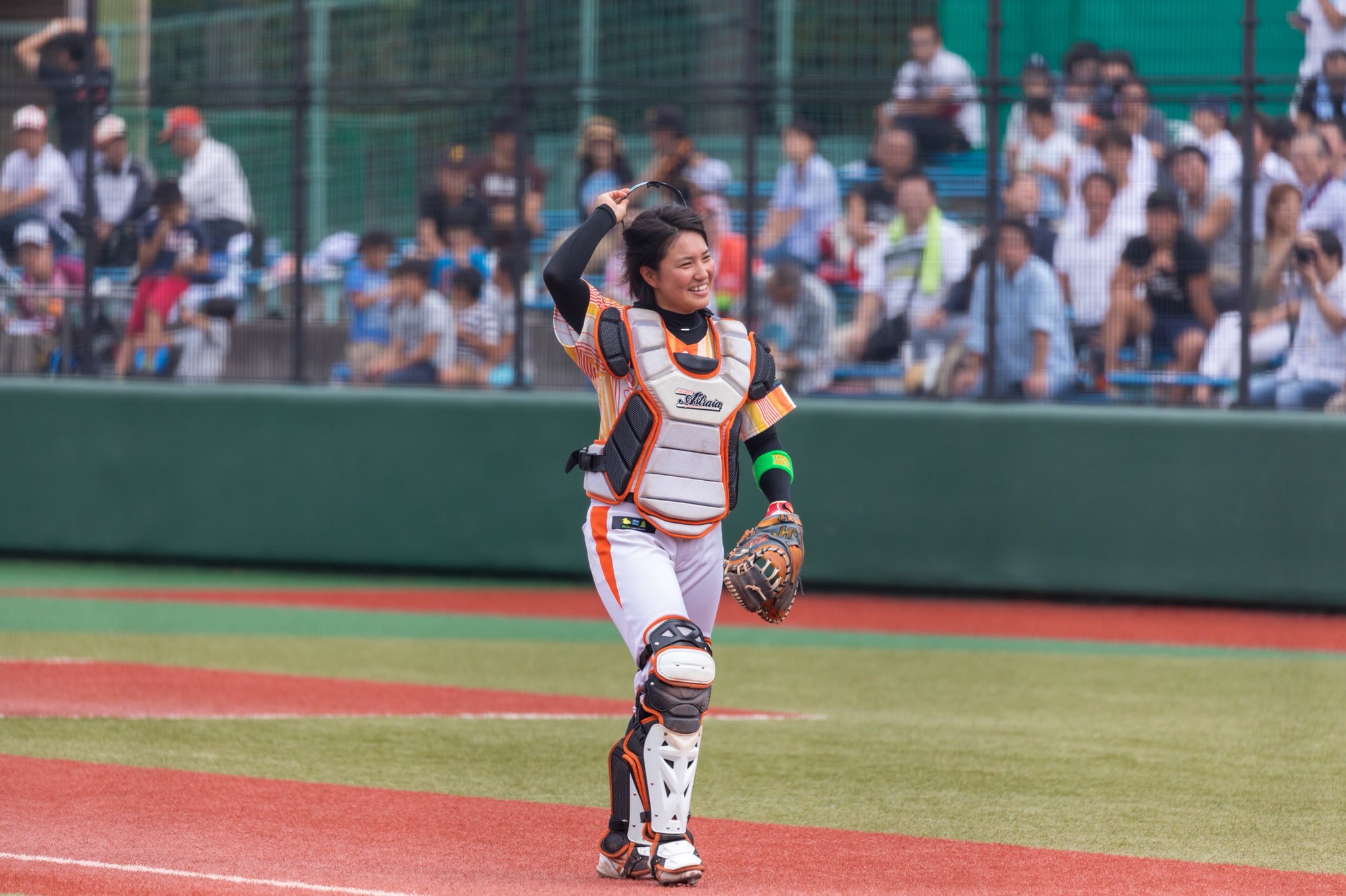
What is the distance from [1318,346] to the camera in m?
10.9

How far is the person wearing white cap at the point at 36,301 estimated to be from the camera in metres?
12.5

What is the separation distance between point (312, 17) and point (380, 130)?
39.3 inches

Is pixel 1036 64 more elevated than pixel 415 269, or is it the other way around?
pixel 1036 64

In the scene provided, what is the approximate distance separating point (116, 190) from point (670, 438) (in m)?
8.62

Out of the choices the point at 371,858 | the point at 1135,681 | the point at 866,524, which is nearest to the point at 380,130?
the point at 866,524

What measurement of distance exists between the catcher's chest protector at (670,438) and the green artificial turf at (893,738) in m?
1.44

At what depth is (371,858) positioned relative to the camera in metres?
5.20

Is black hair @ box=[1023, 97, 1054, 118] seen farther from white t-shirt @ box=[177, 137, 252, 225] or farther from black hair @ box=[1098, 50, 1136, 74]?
white t-shirt @ box=[177, 137, 252, 225]

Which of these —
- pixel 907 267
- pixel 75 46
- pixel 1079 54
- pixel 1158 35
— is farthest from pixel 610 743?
pixel 75 46

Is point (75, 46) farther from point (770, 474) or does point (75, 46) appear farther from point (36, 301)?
point (770, 474)

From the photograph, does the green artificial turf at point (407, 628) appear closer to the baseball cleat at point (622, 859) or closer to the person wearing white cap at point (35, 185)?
the person wearing white cap at point (35, 185)

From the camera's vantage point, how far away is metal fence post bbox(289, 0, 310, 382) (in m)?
12.3

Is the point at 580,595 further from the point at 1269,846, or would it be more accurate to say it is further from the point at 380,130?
the point at 1269,846

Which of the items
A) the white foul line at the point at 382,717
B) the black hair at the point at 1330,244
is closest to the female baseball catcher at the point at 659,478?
the white foul line at the point at 382,717
